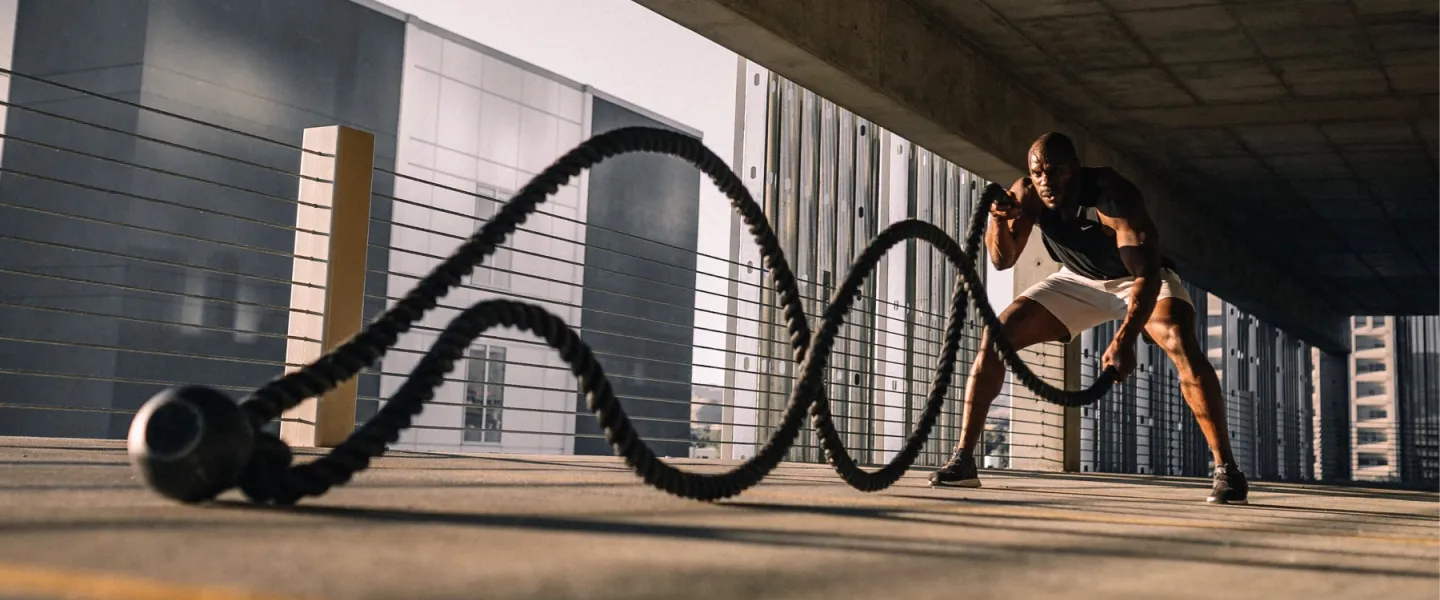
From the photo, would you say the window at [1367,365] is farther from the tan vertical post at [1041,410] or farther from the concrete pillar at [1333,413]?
the tan vertical post at [1041,410]

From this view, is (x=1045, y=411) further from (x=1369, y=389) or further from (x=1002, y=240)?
(x=1369, y=389)

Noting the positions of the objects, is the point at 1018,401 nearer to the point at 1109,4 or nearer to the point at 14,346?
the point at 1109,4

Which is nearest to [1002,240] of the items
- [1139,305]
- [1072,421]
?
[1139,305]

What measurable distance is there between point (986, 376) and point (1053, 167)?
724mm

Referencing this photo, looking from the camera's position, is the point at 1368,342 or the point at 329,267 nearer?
the point at 329,267

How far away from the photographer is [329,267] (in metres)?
4.54

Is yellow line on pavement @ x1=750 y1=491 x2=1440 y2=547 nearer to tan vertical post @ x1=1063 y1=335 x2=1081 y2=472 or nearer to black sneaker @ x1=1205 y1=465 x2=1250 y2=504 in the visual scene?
black sneaker @ x1=1205 y1=465 x2=1250 y2=504

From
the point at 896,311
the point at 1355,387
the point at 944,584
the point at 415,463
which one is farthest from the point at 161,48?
the point at 1355,387

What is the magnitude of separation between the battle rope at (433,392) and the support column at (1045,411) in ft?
20.9

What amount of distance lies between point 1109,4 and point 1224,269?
314 inches

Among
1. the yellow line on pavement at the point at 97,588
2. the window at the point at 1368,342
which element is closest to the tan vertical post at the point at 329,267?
the yellow line on pavement at the point at 97,588

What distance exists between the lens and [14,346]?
18.9 m

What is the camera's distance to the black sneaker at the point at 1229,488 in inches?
154

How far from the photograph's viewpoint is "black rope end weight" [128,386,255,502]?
5.55 ft
